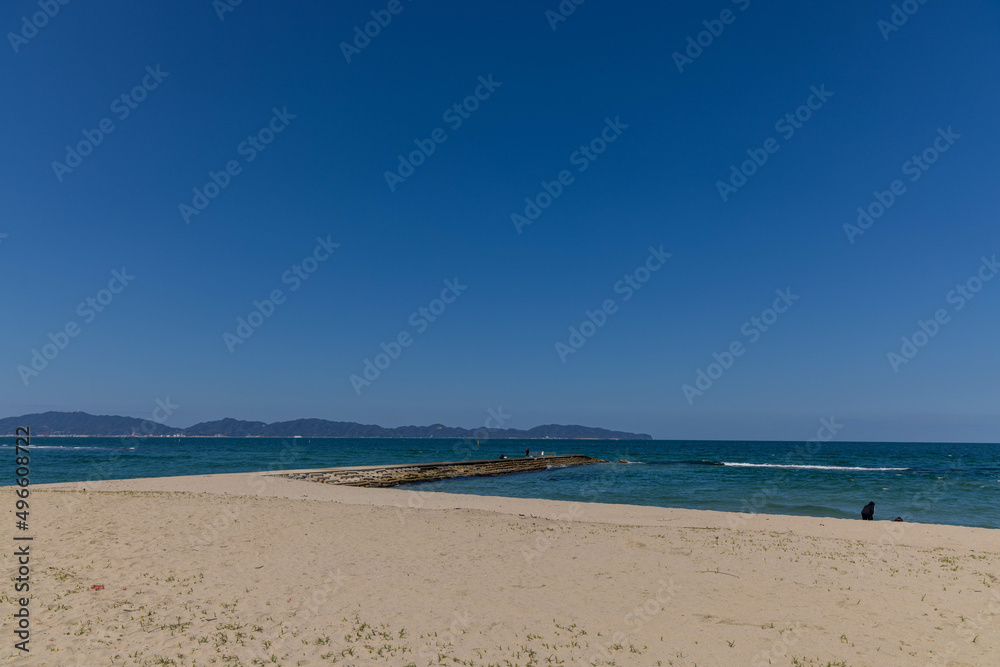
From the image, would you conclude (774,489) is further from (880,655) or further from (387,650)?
(387,650)

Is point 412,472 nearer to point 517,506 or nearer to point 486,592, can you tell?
point 517,506

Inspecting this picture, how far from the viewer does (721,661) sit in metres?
7.10

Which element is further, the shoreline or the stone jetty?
the stone jetty

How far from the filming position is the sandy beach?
726 centimetres

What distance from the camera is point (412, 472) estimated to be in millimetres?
44188

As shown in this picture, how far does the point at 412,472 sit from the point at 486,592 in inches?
1402

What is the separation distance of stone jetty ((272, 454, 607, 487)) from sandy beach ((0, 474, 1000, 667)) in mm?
19022

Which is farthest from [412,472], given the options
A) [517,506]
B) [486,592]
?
[486,592]


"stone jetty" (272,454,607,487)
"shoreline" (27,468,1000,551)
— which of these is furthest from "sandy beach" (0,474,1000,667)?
"stone jetty" (272,454,607,487)

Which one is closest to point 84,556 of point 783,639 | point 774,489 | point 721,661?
point 721,661

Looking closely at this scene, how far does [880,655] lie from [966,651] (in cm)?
125

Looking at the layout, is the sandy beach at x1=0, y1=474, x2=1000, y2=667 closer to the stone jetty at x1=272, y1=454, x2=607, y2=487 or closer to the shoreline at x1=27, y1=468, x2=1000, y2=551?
the shoreline at x1=27, y1=468, x2=1000, y2=551

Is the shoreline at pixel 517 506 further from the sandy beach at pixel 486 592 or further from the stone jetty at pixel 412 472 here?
the stone jetty at pixel 412 472

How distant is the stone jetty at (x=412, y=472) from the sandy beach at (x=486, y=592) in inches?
749
